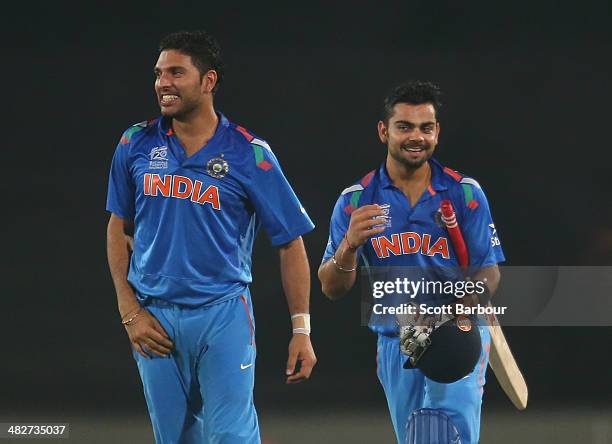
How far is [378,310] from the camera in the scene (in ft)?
11.2

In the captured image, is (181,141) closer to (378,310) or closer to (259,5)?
(378,310)

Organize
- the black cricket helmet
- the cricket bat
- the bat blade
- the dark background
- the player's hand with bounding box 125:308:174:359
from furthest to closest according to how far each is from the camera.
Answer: the dark background, the bat blade, the cricket bat, the black cricket helmet, the player's hand with bounding box 125:308:174:359

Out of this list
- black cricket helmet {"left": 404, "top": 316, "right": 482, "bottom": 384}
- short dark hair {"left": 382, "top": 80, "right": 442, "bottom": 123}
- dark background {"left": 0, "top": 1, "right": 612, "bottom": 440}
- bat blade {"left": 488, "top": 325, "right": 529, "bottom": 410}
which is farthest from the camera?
dark background {"left": 0, "top": 1, "right": 612, "bottom": 440}

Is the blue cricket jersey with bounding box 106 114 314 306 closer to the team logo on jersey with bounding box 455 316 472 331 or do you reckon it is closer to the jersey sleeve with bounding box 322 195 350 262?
the jersey sleeve with bounding box 322 195 350 262

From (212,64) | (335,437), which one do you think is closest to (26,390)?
(335,437)

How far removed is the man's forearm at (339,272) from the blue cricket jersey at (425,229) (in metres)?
0.12

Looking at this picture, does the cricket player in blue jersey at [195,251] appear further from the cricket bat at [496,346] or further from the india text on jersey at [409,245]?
the cricket bat at [496,346]

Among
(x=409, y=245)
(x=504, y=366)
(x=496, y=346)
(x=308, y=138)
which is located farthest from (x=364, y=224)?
(x=308, y=138)

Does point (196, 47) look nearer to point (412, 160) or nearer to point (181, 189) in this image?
point (181, 189)

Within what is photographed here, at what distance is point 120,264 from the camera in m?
2.98

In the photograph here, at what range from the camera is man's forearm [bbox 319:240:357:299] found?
3238mm

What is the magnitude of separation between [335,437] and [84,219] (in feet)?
4.84

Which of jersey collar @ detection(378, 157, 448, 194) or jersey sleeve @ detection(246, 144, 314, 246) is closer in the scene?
jersey sleeve @ detection(246, 144, 314, 246)

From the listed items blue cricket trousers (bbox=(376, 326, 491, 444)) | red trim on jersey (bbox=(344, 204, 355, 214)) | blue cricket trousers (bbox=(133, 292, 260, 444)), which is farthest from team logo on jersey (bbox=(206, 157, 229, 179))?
blue cricket trousers (bbox=(376, 326, 491, 444))
